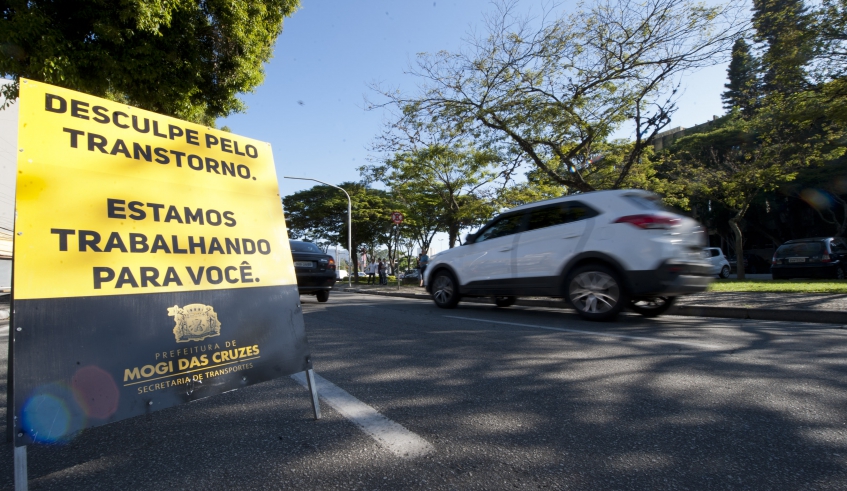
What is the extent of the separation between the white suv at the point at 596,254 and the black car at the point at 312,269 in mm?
3752

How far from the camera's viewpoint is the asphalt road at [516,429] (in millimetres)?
1781

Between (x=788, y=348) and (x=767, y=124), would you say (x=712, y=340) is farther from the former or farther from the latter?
(x=767, y=124)

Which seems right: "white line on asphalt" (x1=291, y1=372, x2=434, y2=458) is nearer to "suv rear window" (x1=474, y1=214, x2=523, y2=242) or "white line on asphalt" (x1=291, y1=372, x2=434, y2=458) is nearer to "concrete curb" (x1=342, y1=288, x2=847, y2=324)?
"suv rear window" (x1=474, y1=214, x2=523, y2=242)

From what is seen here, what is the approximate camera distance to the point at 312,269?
380 inches

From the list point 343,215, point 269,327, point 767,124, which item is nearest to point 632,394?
point 269,327

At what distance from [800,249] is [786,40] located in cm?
910

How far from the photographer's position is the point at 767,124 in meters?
12.8

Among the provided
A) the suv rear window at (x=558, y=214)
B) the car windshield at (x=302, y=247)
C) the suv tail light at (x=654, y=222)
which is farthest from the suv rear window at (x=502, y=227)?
the car windshield at (x=302, y=247)

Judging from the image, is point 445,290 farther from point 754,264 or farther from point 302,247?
point 754,264

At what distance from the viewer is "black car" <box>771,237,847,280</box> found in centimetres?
1419

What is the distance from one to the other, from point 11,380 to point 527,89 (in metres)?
11.3

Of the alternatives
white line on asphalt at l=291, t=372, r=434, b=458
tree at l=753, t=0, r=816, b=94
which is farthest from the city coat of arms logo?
tree at l=753, t=0, r=816, b=94

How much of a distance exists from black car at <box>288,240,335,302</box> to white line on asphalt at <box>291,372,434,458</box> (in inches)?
261

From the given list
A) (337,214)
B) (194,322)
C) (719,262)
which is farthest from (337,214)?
(194,322)
